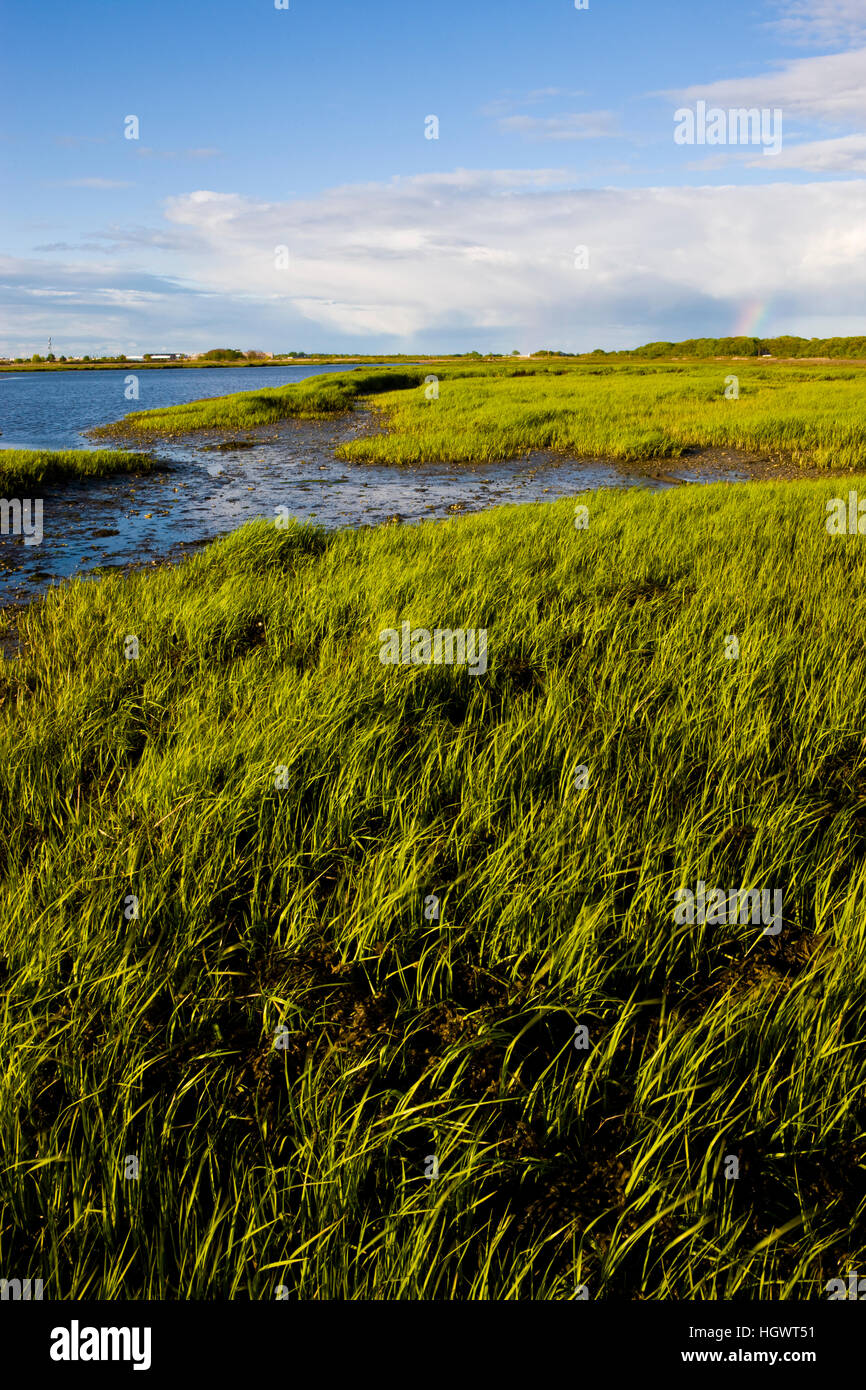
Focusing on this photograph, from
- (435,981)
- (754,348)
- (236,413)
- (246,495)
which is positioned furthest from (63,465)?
(754,348)

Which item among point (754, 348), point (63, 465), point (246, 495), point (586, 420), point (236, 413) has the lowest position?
point (246, 495)

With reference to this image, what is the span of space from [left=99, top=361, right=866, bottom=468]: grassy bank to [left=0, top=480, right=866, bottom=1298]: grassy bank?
55.5ft

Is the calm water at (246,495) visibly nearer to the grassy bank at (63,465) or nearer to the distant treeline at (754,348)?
the grassy bank at (63,465)

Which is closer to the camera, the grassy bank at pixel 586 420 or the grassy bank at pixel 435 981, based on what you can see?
the grassy bank at pixel 435 981

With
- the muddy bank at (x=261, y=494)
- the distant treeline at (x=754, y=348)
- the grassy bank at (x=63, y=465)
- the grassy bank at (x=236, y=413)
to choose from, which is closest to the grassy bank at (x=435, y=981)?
the muddy bank at (x=261, y=494)

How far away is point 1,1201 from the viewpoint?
6.16 ft

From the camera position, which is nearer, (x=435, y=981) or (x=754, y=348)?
(x=435, y=981)

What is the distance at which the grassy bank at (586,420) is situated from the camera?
2025 cm

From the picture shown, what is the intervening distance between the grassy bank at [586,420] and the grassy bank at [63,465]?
6.30 metres

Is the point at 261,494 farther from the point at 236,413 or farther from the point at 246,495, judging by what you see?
the point at 236,413

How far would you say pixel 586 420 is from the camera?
81.3 feet

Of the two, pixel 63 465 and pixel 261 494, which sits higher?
→ pixel 63 465

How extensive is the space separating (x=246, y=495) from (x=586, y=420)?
1446 cm
